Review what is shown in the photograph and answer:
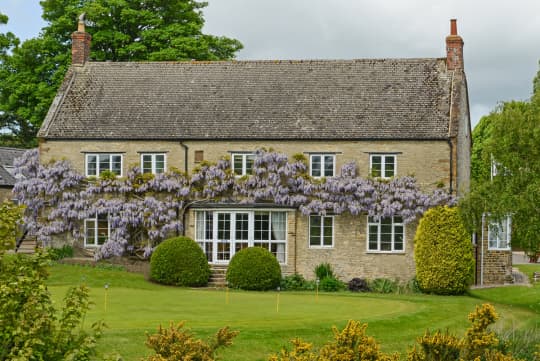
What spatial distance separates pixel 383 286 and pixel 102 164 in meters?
13.5

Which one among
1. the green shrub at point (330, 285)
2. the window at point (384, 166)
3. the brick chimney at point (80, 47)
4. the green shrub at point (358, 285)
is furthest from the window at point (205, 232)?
the brick chimney at point (80, 47)

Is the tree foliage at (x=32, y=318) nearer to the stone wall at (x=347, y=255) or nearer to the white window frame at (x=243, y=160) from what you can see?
the stone wall at (x=347, y=255)

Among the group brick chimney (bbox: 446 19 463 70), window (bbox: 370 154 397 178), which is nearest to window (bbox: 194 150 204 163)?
window (bbox: 370 154 397 178)

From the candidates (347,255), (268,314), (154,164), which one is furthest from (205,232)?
(268,314)

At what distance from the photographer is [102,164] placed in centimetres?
3931

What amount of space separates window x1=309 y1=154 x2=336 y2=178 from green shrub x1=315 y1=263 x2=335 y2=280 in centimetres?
383

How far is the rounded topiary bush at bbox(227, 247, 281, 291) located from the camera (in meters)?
33.8

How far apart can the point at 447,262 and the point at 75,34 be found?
809 inches

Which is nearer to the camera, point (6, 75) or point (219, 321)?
point (219, 321)

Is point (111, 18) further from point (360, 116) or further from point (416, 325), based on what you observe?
point (416, 325)

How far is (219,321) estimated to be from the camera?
21219 millimetres

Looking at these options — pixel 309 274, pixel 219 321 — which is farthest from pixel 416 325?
pixel 309 274

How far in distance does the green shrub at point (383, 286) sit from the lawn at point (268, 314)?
7.96 ft

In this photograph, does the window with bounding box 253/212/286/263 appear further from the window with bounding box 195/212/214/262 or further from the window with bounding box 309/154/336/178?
the window with bounding box 309/154/336/178
